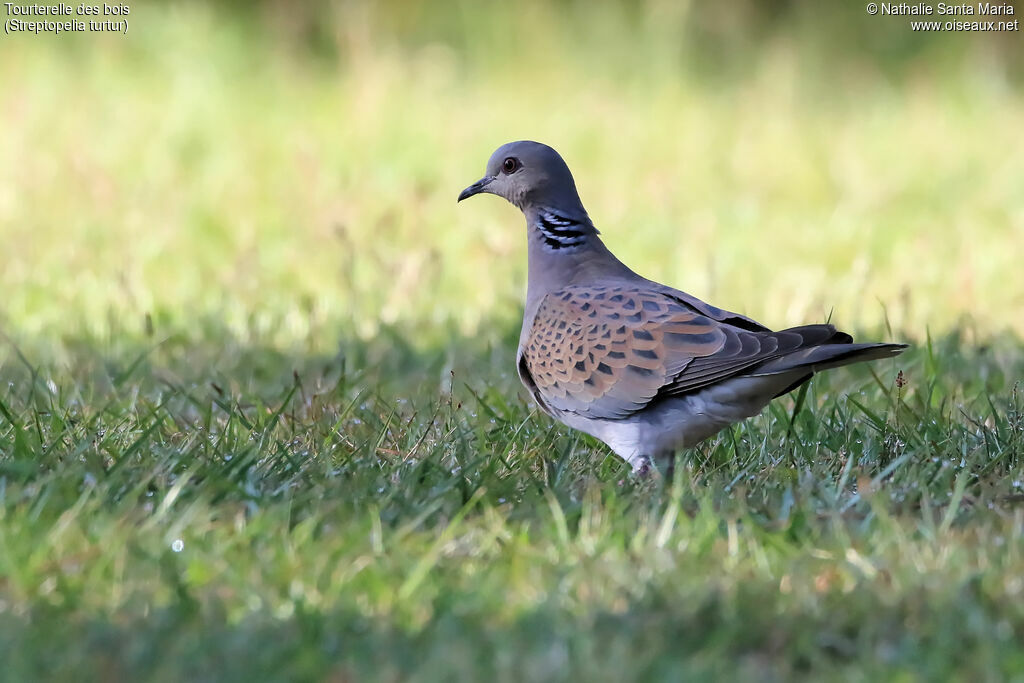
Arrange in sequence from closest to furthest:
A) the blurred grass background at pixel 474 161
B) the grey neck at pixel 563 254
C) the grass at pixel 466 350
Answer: the grass at pixel 466 350 → the grey neck at pixel 563 254 → the blurred grass background at pixel 474 161

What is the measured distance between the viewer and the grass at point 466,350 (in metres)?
2.77

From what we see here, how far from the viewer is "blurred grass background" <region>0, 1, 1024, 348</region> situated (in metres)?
6.69

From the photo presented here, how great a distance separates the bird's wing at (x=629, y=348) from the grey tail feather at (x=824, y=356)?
22 mm

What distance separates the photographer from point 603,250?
468cm

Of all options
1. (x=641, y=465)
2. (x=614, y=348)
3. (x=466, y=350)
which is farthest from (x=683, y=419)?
(x=466, y=350)

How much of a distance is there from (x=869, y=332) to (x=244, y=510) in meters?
3.48

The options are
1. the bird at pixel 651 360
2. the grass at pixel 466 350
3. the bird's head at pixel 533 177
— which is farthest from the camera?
the bird's head at pixel 533 177

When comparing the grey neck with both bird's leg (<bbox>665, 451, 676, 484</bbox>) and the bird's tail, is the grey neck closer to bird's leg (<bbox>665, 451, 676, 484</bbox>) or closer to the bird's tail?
bird's leg (<bbox>665, 451, 676, 484</bbox>)

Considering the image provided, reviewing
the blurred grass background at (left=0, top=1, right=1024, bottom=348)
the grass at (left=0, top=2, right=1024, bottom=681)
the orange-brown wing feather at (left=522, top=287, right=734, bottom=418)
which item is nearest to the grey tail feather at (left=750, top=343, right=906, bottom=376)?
the orange-brown wing feather at (left=522, top=287, right=734, bottom=418)

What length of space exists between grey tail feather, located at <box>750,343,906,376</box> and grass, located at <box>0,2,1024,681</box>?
0.99ft

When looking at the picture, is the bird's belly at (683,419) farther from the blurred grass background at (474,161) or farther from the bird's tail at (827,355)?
the blurred grass background at (474,161)

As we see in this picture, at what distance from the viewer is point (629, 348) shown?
405 centimetres

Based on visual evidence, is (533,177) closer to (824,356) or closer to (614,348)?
(614,348)

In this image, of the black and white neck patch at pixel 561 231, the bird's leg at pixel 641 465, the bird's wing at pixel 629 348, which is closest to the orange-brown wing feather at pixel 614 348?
the bird's wing at pixel 629 348
